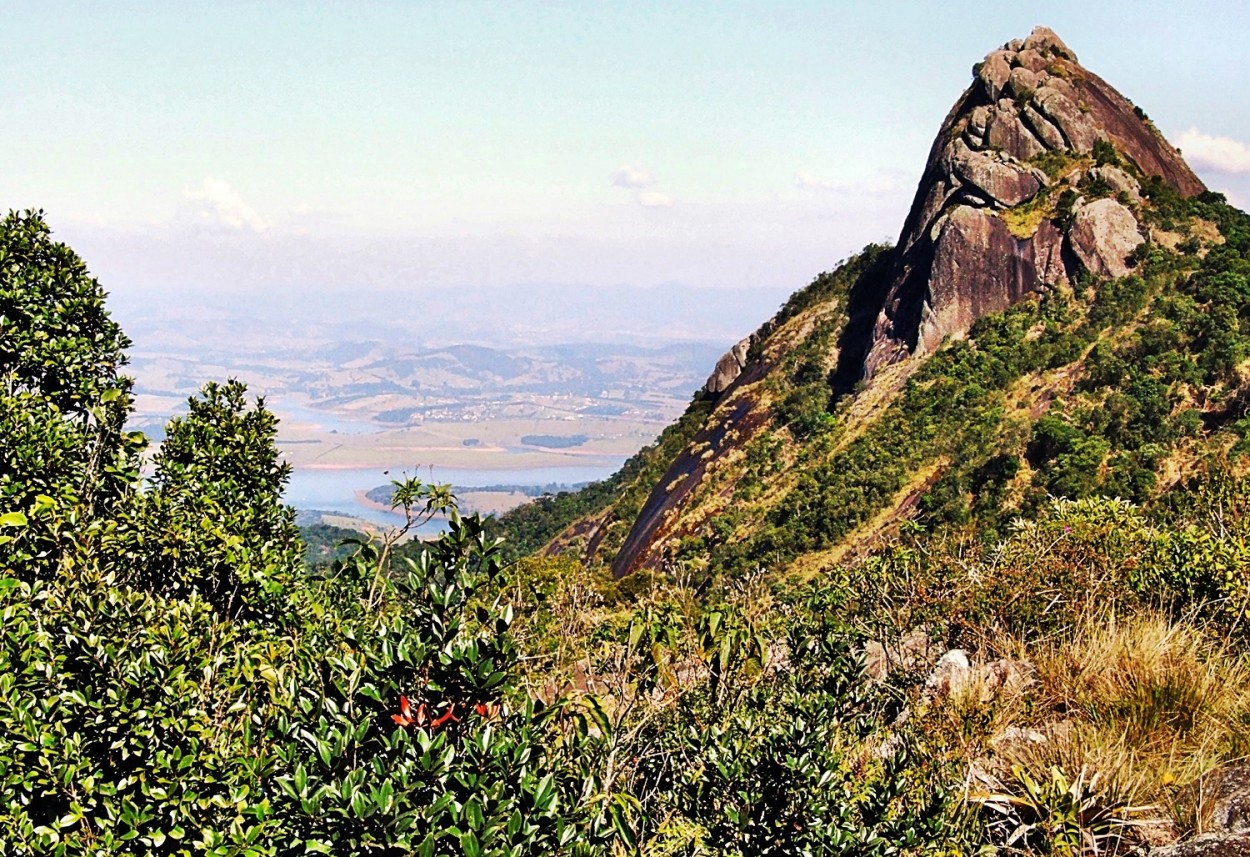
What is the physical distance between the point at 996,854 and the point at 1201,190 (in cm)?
5947

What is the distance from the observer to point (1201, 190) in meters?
54.3

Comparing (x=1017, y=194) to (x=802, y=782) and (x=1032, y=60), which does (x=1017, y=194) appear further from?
(x=802, y=782)

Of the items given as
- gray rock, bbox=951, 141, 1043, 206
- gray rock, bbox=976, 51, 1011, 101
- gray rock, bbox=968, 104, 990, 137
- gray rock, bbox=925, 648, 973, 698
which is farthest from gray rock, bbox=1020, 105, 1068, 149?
gray rock, bbox=925, 648, 973, 698

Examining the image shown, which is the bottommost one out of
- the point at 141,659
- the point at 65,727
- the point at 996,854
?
the point at 996,854

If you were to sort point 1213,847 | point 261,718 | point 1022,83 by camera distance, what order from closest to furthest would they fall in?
point 1213,847, point 261,718, point 1022,83

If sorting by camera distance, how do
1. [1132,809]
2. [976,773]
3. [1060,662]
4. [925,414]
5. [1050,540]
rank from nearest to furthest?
[1132,809], [976,773], [1060,662], [1050,540], [925,414]

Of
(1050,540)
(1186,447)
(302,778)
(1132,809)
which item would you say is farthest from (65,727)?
(1186,447)

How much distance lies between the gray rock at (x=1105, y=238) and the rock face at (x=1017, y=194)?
47 mm

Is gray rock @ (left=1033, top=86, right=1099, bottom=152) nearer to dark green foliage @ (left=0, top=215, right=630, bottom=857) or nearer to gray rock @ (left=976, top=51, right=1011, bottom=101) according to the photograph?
gray rock @ (left=976, top=51, right=1011, bottom=101)

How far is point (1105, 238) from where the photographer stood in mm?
45969

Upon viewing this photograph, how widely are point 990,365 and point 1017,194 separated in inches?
452

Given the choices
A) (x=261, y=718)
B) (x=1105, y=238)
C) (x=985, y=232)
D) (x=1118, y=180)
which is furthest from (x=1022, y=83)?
(x=261, y=718)

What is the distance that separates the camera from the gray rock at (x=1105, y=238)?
150ft

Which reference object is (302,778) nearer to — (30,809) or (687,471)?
(30,809)
